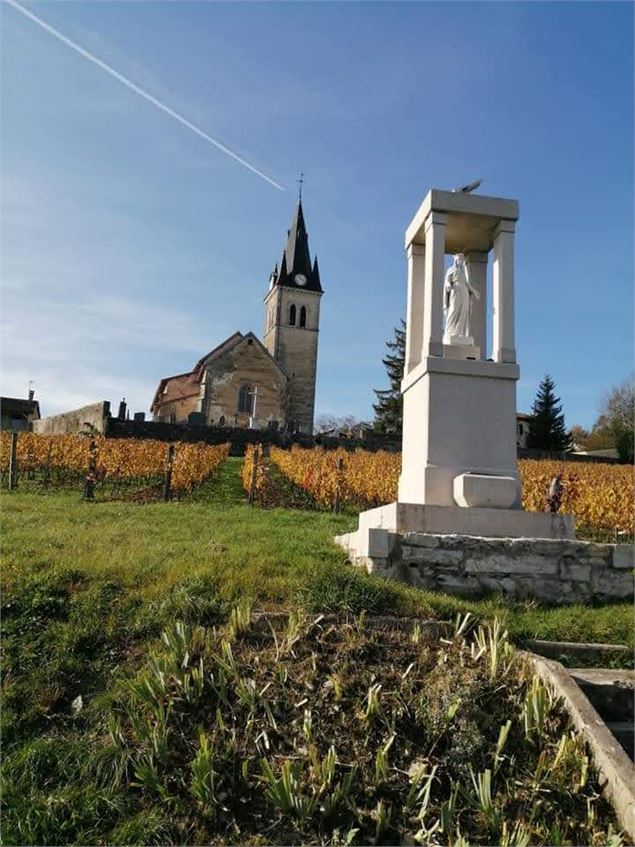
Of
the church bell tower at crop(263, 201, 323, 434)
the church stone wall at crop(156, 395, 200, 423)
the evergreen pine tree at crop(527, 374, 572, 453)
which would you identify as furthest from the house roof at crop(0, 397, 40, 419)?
the evergreen pine tree at crop(527, 374, 572, 453)

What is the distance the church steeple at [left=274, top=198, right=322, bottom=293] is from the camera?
6278cm

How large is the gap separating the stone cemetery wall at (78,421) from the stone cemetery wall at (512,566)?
2115cm

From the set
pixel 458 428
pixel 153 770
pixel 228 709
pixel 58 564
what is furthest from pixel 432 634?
pixel 58 564

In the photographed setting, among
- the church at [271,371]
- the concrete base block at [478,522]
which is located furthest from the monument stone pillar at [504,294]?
the church at [271,371]

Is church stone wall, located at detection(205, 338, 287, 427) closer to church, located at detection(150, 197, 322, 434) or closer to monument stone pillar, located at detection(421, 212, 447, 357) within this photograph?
church, located at detection(150, 197, 322, 434)

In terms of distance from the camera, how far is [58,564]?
6020mm

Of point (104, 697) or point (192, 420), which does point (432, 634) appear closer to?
point (104, 697)

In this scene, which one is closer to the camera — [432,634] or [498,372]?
[432,634]

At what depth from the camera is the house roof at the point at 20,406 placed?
158 feet

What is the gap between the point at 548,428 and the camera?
43906 millimetres

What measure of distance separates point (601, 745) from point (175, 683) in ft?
8.33

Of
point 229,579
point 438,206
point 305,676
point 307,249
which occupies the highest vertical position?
point 307,249

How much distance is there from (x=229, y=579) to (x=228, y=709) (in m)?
1.58

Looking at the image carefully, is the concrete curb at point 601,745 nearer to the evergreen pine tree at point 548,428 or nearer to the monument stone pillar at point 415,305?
the monument stone pillar at point 415,305
